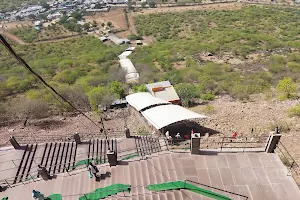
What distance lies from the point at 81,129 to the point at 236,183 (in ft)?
53.9

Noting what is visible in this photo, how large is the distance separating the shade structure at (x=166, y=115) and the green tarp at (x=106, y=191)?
293 inches

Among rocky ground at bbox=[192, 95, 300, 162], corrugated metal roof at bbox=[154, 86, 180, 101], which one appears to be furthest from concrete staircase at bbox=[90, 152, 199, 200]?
corrugated metal roof at bbox=[154, 86, 180, 101]

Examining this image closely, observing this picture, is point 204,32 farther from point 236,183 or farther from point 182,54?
point 236,183

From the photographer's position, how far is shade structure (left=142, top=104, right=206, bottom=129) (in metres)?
19.8

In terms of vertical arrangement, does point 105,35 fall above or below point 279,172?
below

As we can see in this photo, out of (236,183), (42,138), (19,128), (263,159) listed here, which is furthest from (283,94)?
(19,128)

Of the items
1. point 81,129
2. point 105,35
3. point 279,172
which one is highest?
point 279,172

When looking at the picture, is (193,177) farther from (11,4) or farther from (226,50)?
(11,4)

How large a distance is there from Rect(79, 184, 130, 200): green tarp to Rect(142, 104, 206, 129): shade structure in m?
7.44

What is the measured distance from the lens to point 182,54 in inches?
1841

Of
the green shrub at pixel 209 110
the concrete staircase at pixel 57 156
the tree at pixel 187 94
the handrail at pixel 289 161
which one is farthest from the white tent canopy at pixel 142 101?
the handrail at pixel 289 161

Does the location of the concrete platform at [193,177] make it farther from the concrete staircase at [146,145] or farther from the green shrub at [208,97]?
the green shrub at [208,97]

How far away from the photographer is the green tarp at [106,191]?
12.7 m

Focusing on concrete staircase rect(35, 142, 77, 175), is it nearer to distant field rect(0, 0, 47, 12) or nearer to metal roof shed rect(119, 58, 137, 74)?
metal roof shed rect(119, 58, 137, 74)
